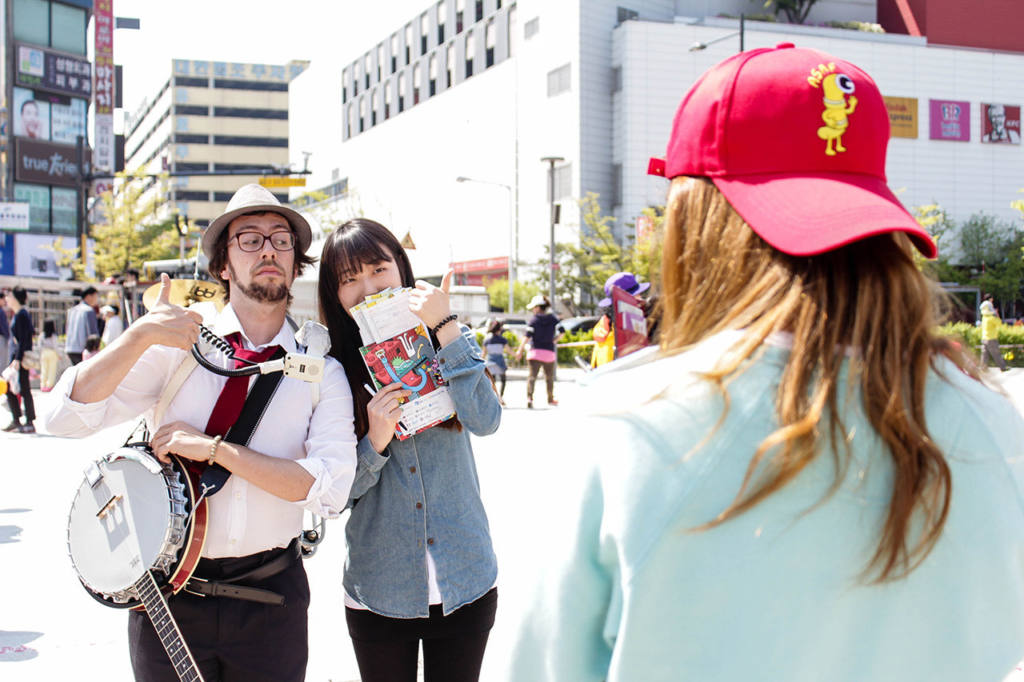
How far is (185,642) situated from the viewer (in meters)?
2.46

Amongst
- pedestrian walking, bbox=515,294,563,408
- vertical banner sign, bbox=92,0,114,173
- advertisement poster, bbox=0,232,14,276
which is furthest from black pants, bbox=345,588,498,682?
vertical banner sign, bbox=92,0,114,173

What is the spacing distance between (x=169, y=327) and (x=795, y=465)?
1832 mm

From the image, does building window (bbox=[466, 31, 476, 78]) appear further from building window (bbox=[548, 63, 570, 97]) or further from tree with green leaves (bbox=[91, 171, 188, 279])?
tree with green leaves (bbox=[91, 171, 188, 279])

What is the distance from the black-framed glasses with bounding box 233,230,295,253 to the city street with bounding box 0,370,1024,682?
73cm

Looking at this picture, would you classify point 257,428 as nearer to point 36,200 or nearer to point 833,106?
point 833,106

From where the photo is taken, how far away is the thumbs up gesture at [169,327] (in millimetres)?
2424

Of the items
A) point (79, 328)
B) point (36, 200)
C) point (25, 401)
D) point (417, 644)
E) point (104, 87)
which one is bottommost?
point (25, 401)

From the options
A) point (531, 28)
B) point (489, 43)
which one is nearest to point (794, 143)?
point (531, 28)

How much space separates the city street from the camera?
173 inches

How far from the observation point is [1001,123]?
2061 inches

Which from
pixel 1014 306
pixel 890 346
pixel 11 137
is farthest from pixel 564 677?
pixel 1014 306

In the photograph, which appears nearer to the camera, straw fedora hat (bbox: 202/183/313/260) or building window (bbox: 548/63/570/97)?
straw fedora hat (bbox: 202/183/313/260)

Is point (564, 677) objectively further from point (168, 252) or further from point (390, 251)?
point (168, 252)

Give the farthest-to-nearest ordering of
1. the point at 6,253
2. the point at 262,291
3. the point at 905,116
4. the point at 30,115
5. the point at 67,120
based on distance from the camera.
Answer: the point at 905,116 → the point at 67,120 → the point at 30,115 → the point at 6,253 → the point at 262,291
